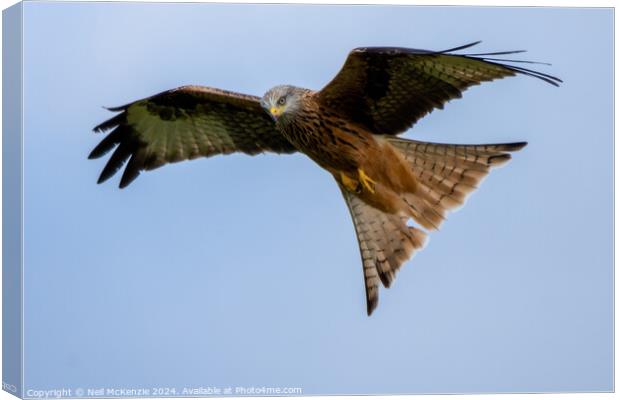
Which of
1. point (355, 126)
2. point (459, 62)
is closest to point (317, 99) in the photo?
point (355, 126)

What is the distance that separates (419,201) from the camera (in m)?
8.83

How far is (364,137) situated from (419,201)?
0.61 m

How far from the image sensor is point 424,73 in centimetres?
822

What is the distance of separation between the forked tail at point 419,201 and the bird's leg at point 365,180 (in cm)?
22

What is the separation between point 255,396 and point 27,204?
195 cm

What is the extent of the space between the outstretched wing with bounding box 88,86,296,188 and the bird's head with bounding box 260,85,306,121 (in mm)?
Answer: 334

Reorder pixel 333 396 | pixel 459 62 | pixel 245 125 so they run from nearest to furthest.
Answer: pixel 459 62 → pixel 333 396 → pixel 245 125

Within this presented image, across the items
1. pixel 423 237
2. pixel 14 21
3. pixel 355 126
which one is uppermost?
pixel 14 21

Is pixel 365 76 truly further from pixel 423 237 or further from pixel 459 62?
pixel 423 237

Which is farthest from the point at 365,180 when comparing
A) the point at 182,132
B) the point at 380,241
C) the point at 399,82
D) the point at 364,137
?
the point at 182,132

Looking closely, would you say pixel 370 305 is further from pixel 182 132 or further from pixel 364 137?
pixel 182 132

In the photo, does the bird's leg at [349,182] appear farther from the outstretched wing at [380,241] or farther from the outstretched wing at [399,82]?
the outstretched wing at [399,82]

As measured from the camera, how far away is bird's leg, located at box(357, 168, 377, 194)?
8.71 metres

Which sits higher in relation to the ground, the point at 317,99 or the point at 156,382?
the point at 317,99
